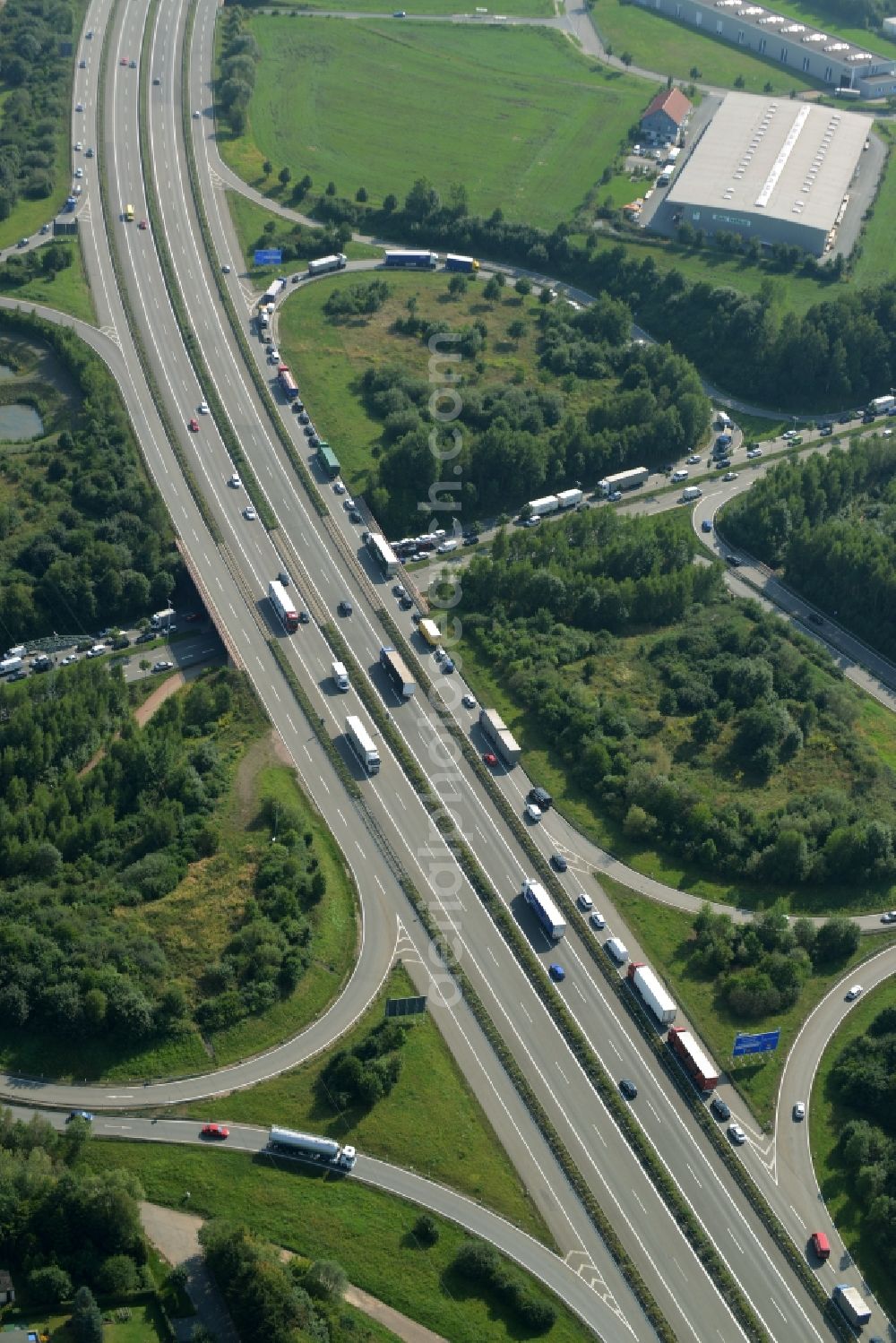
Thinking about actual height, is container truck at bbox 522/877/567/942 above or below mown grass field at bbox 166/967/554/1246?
above

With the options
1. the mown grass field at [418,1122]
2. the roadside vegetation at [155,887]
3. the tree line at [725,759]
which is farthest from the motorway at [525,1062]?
the tree line at [725,759]

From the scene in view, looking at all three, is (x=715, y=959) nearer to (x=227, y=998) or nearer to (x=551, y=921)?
(x=551, y=921)

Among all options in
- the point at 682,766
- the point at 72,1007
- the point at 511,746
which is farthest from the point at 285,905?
the point at 682,766

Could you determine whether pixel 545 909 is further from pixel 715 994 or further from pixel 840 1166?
pixel 840 1166

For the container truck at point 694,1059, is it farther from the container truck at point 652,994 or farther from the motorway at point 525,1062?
the motorway at point 525,1062

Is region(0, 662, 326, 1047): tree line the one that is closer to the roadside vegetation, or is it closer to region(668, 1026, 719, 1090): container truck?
the roadside vegetation

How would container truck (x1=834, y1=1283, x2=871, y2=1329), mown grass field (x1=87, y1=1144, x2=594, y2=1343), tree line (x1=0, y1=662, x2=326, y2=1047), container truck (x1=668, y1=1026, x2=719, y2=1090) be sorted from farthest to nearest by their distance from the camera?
container truck (x1=668, y1=1026, x2=719, y2=1090) < tree line (x1=0, y1=662, x2=326, y2=1047) < container truck (x1=834, y1=1283, x2=871, y2=1329) < mown grass field (x1=87, y1=1144, x2=594, y2=1343)

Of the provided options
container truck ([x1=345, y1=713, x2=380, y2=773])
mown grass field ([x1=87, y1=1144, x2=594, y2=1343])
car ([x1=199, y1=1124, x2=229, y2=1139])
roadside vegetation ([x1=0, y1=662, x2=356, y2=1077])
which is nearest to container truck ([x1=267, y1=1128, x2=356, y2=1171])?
mown grass field ([x1=87, y1=1144, x2=594, y2=1343])
